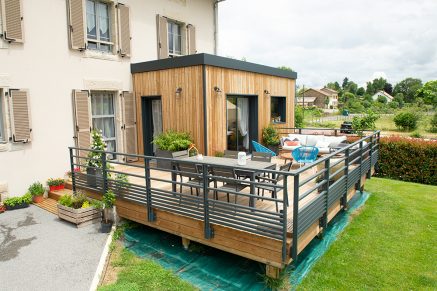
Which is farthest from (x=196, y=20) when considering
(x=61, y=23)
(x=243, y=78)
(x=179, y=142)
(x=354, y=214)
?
(x=354, y=214)

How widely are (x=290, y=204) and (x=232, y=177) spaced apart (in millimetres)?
1256

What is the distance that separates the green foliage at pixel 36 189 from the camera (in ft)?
24.1

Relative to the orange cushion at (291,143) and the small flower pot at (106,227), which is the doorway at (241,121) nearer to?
the orange cushion at (291,143)

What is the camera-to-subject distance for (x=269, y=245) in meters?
4.01

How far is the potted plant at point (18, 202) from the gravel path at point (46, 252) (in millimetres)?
259

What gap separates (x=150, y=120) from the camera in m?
9.52

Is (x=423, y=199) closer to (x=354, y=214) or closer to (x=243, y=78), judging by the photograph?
(x=354, y=214)

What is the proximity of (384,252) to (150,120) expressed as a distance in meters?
7.06

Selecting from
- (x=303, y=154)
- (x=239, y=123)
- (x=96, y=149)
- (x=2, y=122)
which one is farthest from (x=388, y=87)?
(x=2, y=122)

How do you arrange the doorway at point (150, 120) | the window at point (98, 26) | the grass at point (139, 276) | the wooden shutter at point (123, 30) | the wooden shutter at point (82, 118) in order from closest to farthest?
the grass at point (139, 276), the wooden shutter at point (82, 118), the window at point (98, 26), the wooden shutter at point (123, 30), the doorway at point (150, 120)

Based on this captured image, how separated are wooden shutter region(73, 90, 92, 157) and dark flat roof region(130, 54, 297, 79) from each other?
182 centimetres

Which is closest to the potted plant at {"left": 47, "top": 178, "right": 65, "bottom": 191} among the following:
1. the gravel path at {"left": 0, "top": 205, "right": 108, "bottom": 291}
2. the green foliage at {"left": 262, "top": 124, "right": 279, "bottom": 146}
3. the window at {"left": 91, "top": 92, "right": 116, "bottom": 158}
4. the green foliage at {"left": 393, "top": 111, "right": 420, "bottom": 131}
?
the gravel path at {"left": 0, "top": 205, "right": 108, "bottom": 291}

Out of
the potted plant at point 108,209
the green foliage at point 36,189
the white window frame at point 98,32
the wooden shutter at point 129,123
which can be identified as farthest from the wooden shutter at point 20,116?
the potted plant at point 108,209

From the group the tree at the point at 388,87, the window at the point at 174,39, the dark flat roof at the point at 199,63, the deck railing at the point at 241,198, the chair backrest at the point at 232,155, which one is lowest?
the deck railing at the point at 241,198
